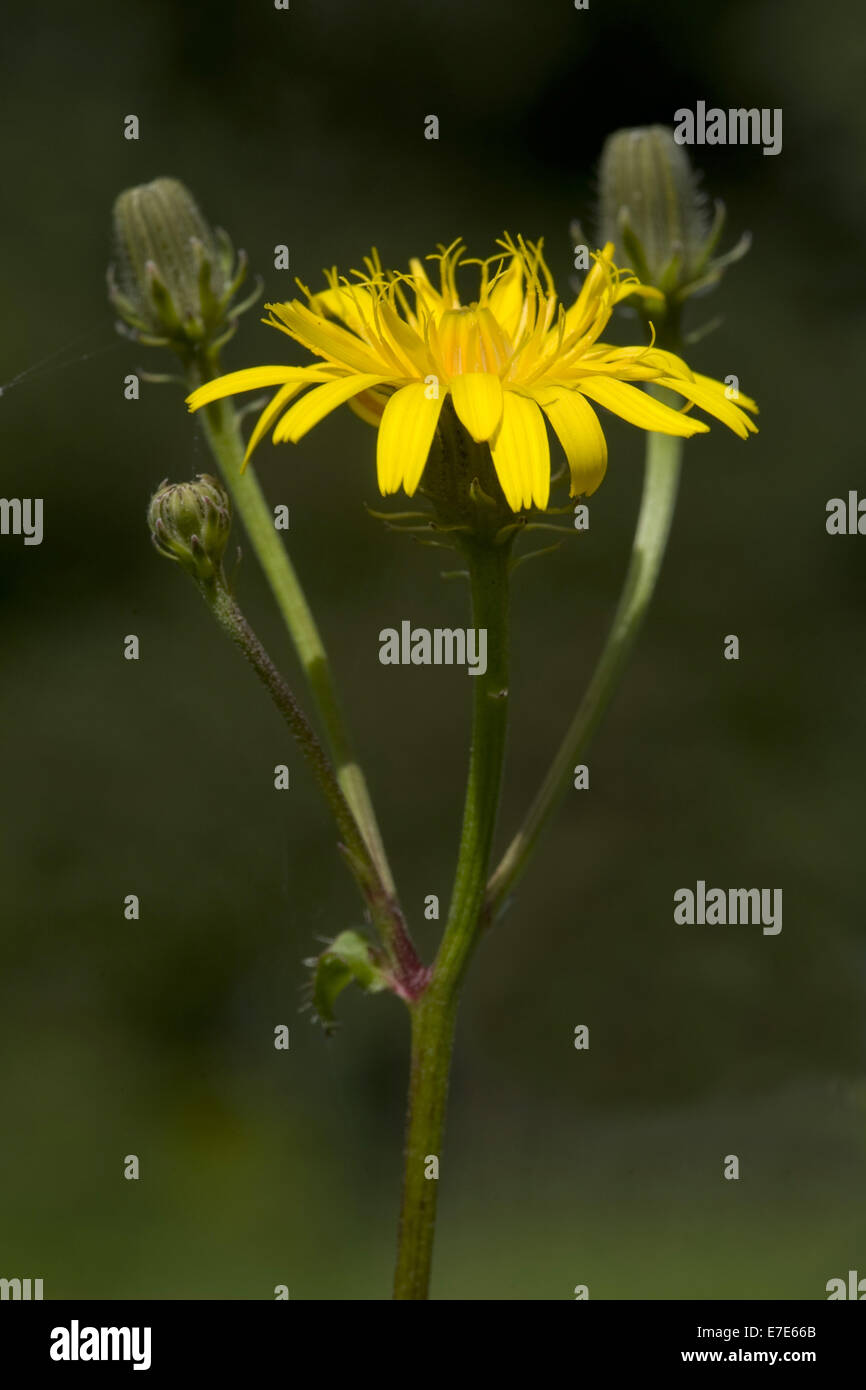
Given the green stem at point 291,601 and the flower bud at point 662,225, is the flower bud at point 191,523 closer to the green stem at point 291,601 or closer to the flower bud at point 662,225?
the green stem at point 291,601

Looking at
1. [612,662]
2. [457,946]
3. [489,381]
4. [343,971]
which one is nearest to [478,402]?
[489,381]

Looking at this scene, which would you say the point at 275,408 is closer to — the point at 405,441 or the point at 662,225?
the point at 405,441

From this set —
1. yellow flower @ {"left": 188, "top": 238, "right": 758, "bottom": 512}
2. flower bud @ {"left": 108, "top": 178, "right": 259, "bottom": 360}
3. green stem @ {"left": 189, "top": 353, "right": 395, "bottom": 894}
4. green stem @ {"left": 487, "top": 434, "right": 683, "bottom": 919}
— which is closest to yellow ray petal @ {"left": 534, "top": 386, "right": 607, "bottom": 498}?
yellow flower @ {"left": 188, "top": 238, "right": 758, "bottom": 512}

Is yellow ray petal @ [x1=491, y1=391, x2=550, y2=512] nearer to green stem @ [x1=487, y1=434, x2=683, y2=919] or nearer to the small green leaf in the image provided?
green stem @ [x1=487, y1=434, x2=683, y2=919]

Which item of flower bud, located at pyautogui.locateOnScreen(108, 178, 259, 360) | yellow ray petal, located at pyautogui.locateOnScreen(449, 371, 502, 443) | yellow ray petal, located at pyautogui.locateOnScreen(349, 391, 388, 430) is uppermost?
flower bud, located at pyautogui.locateOnScreen(108, 178, 259, 360)

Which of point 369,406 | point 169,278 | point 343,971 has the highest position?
point 169,278

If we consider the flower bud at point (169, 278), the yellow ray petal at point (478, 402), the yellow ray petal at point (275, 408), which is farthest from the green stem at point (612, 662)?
the flower bud at point (169, 278)
